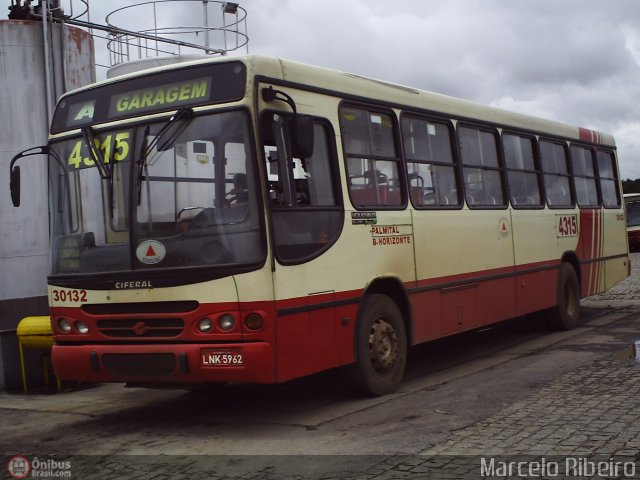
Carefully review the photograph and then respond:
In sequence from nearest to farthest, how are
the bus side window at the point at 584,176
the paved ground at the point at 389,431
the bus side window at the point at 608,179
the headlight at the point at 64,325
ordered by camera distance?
the paved ground at the point at 389,431 < the headlight at the point at 64,325 < the bus side window at the point at 584,176 < the bus side window at the point at 608,179

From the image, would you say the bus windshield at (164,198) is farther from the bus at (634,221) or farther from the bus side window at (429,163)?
the bus at (634,221)

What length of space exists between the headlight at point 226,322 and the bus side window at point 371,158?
6.10ft

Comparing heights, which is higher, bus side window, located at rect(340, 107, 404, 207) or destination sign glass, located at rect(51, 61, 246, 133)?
destination sign glass, located at rect(51, 61, 246, 133)

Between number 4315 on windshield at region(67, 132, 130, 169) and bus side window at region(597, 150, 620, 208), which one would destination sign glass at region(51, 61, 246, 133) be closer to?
number 4315 on windshield at region(67, 132, 130, 169)

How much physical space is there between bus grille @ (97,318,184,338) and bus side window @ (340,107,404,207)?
6.93 feet

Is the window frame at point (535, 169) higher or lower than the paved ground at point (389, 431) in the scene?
higher

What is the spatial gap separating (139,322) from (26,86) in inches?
241

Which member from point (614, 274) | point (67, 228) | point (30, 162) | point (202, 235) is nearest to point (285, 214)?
point (202, 235)

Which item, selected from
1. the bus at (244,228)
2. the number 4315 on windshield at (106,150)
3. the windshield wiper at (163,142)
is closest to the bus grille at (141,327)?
the bus at (244,228)

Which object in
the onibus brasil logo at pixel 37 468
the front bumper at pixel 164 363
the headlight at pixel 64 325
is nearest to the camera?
the onibus brasil logo at pixel 37 468

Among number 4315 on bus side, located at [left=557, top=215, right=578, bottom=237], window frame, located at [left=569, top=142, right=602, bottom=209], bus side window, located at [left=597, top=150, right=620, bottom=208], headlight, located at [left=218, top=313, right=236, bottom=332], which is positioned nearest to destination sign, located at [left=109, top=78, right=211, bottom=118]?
headlight, located at [left=218, top=313, right=236, bottom=332]

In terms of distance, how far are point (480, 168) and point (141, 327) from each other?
17.1 ft

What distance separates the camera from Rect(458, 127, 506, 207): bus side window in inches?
396

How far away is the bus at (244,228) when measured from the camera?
6.66m
